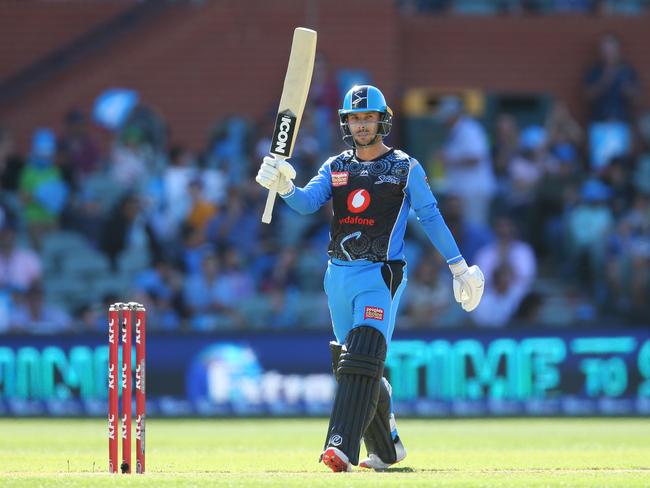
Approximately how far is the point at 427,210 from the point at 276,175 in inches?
35.1

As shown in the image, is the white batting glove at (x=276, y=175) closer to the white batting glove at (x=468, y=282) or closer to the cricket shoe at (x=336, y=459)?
the white batting glove at (x=468, y=282)

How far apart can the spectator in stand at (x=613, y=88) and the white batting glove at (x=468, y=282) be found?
11651mm

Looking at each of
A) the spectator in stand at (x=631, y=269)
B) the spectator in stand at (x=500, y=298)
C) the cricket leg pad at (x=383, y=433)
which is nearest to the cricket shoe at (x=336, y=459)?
the cricket leg pad at (x=383, y=433)

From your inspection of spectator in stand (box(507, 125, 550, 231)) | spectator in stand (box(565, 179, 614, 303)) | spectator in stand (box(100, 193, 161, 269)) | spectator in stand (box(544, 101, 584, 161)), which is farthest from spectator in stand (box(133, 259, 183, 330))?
spectator in stand (box(544, 101, 584, 161))

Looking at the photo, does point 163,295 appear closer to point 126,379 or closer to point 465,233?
point 465,233

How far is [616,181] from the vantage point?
1736cm

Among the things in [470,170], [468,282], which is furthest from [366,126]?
[470,170]

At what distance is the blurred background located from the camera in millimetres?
15133

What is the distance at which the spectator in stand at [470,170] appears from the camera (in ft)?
56.5

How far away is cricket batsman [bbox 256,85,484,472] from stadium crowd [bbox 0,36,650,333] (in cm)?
733

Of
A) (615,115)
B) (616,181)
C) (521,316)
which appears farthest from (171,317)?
(615,115)

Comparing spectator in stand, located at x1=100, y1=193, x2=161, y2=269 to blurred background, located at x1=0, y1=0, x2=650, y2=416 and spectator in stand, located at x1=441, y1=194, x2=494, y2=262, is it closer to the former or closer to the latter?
blurred background, located at x1=0, y1=0, x2=650, y2=416

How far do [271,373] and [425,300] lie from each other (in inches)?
76.0

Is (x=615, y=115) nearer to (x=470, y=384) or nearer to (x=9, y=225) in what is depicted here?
(x=470, y=384)
